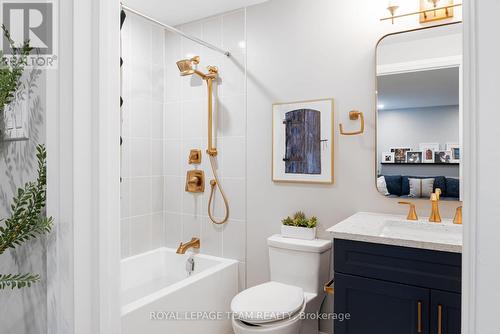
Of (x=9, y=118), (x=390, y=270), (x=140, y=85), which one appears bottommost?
(x=390, y=270)

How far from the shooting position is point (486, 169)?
0.61 metres

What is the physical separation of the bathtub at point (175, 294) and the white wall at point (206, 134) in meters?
0.15

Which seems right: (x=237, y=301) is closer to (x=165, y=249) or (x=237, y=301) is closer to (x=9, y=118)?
(x=165, y=249)

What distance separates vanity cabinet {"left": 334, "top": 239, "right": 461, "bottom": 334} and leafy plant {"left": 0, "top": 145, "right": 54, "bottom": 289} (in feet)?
4.33

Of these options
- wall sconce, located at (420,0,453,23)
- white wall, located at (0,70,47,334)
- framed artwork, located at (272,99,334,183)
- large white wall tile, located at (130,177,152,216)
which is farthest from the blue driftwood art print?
white wall, located at (0,70,47,334)

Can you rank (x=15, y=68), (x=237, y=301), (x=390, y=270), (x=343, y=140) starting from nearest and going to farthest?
1. (x=15, y=68)
2. (x=390, y=270)
3. (x=237, y=301)
4. (x=343, y=140)

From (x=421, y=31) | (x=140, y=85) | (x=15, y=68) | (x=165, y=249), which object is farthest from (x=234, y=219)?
(x=15, y=68)

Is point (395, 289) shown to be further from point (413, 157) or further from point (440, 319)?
point (413, 157)

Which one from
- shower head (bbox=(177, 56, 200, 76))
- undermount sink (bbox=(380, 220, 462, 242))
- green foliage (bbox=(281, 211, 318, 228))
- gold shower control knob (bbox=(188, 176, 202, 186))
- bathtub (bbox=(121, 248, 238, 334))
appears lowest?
bathtub (bbox=(121, 248, 238, 334))

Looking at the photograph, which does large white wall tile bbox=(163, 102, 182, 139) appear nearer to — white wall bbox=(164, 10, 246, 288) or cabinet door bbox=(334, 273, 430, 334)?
white wall bbox=(164, 10, 246, 288)

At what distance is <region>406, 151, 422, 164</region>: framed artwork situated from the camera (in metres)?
2.07

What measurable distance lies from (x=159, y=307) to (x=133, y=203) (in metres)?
1.03

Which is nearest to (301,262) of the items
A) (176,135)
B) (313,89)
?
(313,89)

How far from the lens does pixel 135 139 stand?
2863 millimetres
